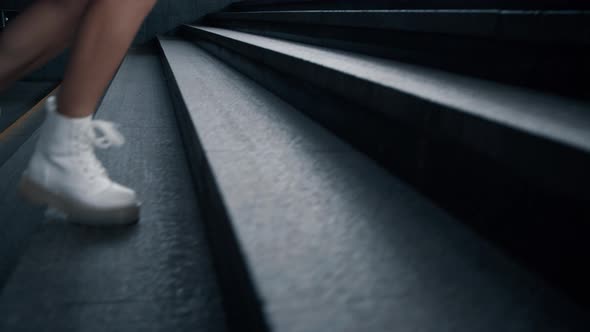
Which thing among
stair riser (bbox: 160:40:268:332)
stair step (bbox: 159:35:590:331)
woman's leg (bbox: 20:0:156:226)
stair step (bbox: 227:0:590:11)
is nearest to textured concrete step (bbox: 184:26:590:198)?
stair step (bbox: 159:35:590:331)

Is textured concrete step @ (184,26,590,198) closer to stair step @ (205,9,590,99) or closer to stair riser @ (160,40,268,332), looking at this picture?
stair step @ (205,9,590,99)

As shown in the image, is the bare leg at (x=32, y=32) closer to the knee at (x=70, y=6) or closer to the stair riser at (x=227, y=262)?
the knee at (x=70, y=6)

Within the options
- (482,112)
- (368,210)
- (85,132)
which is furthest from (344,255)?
(85,132)

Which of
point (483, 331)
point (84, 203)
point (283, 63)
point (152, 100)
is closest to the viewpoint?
point (483, 331)

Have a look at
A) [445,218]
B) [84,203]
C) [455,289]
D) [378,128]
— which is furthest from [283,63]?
[455,289]

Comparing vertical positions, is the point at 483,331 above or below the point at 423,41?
below

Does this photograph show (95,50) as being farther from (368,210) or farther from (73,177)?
(368,210)

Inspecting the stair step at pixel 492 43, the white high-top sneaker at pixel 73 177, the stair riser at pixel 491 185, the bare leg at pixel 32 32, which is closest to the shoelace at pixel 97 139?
the white high-top sneaker at pixel 73 177

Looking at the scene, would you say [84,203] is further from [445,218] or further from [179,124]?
[179,124]
